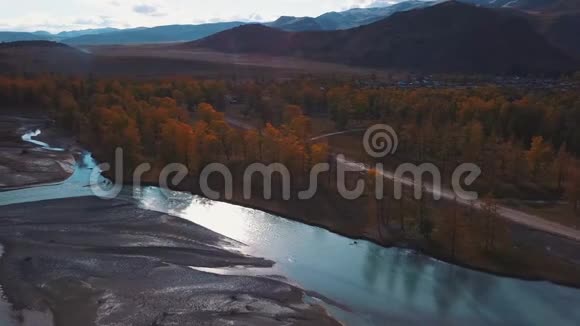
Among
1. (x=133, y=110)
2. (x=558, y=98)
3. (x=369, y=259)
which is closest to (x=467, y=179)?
(x=369, y=259)

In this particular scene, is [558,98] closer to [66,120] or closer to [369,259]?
[369,259]

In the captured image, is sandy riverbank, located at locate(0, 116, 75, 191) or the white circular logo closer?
sandy riverbank, located at locate(0, 116, 75, 191)

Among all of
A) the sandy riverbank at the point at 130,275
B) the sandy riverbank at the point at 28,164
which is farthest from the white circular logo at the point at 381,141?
the sandy riverbank at the point at 28,164

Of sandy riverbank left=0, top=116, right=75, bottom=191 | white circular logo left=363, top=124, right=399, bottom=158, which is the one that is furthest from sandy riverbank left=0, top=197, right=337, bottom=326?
white circular logo left=363, top=124, right=399, bottom=158

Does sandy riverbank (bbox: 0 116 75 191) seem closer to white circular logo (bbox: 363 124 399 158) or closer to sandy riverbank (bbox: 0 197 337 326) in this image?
sandy riverbank (bbox: 0 197 337 326)

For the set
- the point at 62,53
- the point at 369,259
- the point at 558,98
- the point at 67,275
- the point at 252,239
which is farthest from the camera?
the point at 62,53

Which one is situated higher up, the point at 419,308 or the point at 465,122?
the point at 465,122

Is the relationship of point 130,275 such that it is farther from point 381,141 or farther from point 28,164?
point 381,141

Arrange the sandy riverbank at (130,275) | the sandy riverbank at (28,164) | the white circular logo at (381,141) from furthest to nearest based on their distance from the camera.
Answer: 1. the white circular logo at (381,141)
2. the sandy riverbank at (28,164)
3. the sandy riverbank at (130,275)

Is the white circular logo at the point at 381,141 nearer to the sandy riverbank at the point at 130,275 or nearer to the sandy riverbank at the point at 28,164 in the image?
the sandy riverbank at the point at 130,275
